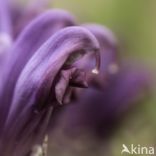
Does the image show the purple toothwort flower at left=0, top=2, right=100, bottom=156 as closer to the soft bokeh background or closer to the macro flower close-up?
the macro flower close-up

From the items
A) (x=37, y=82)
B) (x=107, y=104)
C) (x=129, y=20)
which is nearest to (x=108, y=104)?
(x=107, y=104)

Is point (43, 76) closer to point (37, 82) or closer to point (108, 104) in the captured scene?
point (37, 82)

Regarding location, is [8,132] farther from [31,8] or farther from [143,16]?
[143,16]

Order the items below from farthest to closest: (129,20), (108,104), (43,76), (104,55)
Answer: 1. (129,20)
2. (108,104)
3. (104,55)
4. (43,76)

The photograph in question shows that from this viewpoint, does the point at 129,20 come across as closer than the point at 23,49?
No

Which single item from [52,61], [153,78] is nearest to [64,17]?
[52,61]

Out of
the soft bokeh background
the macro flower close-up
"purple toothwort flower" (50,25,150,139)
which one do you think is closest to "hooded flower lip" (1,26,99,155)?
the macro flower close-up
